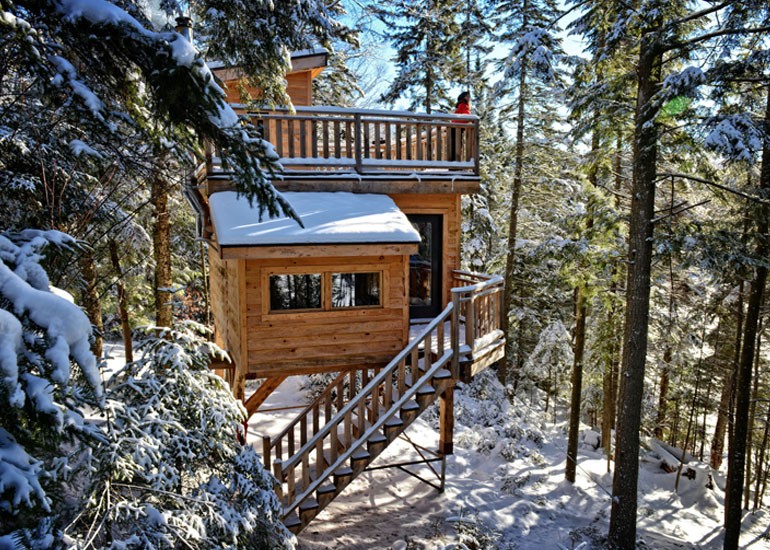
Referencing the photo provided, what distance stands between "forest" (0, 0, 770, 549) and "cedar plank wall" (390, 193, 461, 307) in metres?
3.05

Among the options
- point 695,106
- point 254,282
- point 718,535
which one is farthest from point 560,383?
point 254,282

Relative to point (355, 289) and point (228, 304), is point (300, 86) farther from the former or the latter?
point (355, 289)

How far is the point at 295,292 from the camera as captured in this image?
8383mm

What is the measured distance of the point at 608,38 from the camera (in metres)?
9.59

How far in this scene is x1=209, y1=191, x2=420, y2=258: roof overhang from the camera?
7520mm

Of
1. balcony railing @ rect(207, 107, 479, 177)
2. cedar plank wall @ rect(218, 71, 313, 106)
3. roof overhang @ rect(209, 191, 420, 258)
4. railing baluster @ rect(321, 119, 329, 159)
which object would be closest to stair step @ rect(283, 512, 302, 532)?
roof overhang @ rect(209, 191, 420, 258)

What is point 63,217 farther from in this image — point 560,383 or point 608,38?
point 560,383

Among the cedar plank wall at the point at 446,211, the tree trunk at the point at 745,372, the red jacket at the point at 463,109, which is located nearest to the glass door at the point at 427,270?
the cedar plank wall at the point at 446,211

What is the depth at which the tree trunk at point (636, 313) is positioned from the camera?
31.7ft

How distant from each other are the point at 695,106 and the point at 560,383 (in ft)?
58.3

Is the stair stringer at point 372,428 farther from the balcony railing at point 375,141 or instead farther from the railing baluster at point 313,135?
the railing baluster at point 313,135

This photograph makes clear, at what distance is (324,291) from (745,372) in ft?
30.5

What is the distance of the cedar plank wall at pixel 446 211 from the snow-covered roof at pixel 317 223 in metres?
0.76

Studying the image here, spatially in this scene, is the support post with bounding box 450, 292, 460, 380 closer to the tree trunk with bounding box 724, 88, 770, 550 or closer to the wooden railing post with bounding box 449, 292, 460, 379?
the wooden railing post with bounding box 449, 292, 460, 379
